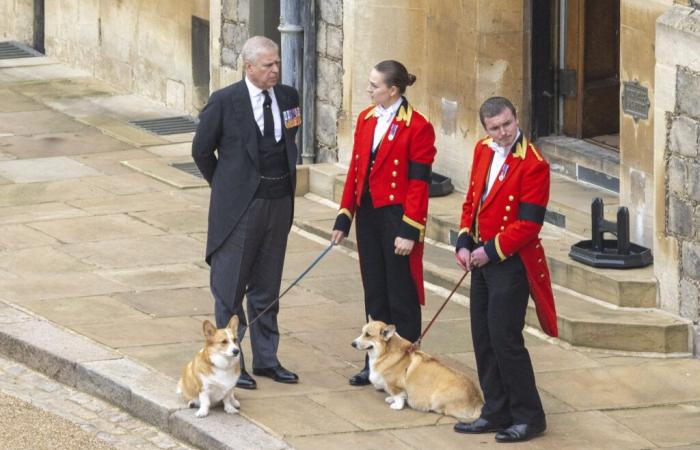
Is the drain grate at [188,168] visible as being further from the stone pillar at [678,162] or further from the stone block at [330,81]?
the stone pillar at [678,162]

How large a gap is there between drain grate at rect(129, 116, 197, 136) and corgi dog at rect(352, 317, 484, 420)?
7.71 metres

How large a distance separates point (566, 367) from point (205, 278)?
2.97 meters

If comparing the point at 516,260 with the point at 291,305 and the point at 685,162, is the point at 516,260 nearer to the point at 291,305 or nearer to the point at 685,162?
the point at 685,162

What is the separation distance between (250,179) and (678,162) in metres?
2.71

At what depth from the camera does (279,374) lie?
10523mm

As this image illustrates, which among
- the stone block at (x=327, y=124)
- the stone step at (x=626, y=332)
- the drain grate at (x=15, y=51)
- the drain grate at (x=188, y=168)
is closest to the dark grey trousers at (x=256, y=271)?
the stone step at (x=626, y=332)

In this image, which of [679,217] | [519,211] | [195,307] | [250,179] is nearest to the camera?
[519,211]

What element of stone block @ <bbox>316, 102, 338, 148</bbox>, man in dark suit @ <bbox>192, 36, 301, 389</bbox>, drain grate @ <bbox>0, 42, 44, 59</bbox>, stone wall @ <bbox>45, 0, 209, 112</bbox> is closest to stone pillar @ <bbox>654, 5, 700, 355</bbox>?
man in dark suit @ <bbox>192, 36, 301, 389</bbox>

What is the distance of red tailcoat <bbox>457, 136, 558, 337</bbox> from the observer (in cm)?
945

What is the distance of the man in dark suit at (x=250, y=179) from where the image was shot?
10227 mm

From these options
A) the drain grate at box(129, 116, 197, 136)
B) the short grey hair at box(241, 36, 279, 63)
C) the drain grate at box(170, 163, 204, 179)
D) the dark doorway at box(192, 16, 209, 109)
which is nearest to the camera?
the short grey hair at box(241, 36, 279, 63)

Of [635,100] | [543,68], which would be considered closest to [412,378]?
[635,100]

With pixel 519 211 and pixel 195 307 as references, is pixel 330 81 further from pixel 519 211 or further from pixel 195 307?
pixel 519 211

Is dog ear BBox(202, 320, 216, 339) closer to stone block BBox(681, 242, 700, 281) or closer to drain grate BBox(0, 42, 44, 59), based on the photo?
stone block BBox(681, 242, 700, 281)
